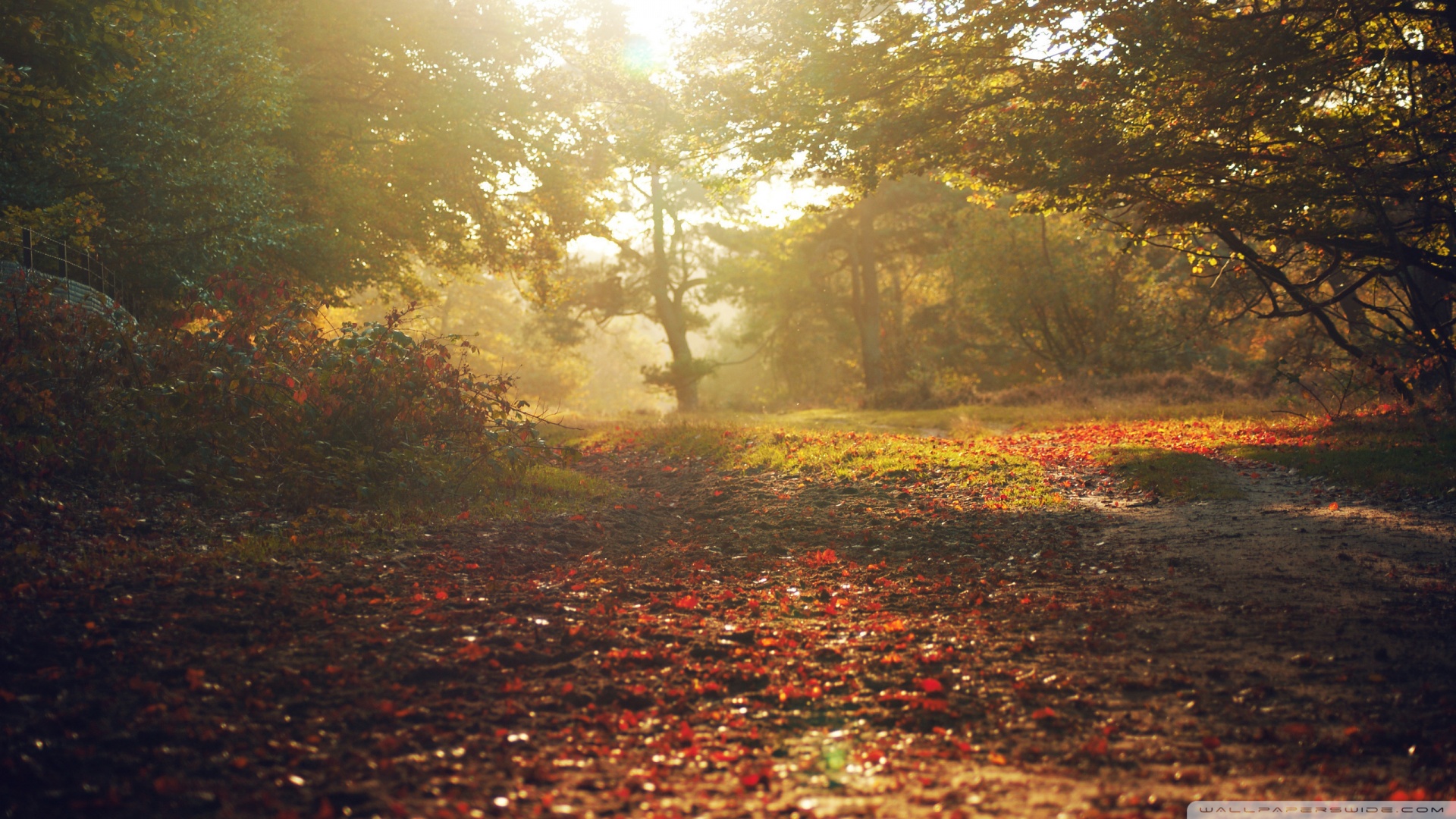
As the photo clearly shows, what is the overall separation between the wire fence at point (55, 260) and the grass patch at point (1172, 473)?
12.0m

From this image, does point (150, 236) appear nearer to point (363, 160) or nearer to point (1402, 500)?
point (363, 160)

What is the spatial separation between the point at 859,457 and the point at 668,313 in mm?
22256

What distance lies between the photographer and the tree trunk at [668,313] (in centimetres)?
3341

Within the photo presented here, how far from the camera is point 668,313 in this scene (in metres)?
35.1

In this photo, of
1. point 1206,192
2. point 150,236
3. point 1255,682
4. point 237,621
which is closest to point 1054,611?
point 1255,682

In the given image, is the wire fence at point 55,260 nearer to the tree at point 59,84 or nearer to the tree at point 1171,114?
the tree at point 59,84

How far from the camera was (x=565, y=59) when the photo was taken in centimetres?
2277

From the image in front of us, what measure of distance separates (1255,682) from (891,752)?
2126mm

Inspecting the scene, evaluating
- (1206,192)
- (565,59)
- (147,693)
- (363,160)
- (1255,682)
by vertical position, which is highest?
(565,59)

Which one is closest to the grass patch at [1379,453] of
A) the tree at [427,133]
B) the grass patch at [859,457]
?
the grass patch at [859,457]

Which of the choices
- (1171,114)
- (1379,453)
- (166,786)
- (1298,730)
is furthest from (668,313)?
(166,786)

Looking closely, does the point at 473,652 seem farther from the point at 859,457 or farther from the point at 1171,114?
the point at 1171,114

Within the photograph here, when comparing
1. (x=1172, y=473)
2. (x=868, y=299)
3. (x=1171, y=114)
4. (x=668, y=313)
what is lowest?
(x=1172, y=473)

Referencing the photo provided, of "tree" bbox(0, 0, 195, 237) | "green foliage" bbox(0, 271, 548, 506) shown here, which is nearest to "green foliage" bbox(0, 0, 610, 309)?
"tree" bbox(0, 0, 195, 237)
